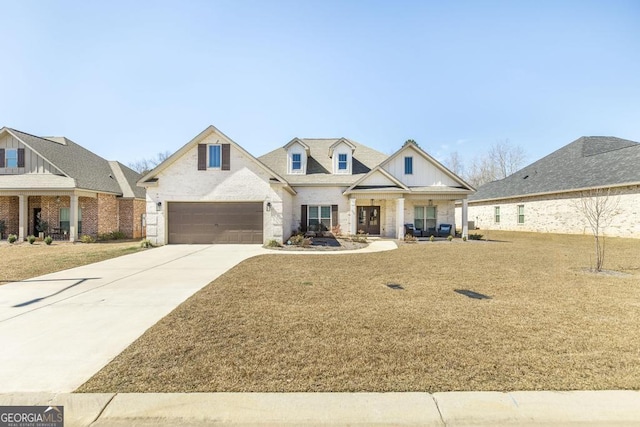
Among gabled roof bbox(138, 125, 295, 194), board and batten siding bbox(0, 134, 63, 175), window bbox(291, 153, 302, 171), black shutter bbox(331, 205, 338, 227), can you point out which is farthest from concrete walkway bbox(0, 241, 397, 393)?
board and batten siding bbox(0, 134, 63, 175)

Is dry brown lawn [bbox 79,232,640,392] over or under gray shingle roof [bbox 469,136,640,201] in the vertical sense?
under

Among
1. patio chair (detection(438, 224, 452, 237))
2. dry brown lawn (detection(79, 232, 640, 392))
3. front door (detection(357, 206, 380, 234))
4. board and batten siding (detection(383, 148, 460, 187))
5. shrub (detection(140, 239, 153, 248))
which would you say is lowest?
dry brown lawn (detection(79, 232, 640, 392))

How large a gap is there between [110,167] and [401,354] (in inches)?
1071

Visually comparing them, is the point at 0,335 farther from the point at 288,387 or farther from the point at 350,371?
the point at 350,371

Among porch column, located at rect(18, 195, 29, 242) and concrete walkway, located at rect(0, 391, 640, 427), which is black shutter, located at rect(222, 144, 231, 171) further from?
concrete walkway, located at rect(0, 391, 640, 427)

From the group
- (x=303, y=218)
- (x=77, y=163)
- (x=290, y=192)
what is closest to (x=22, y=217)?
(x=77, y=163)

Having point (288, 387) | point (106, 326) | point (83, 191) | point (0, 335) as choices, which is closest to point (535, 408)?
point (288, 387)

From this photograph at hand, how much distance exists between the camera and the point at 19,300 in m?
5.89

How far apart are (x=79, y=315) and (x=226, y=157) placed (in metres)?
11.6

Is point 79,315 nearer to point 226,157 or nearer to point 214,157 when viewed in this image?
point 226,157

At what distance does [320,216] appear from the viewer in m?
19.5

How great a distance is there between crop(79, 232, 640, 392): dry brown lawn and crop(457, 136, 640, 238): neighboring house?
50.2 ft

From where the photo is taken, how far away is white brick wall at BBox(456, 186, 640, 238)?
1744 centimetres

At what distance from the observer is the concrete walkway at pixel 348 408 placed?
252 cm
